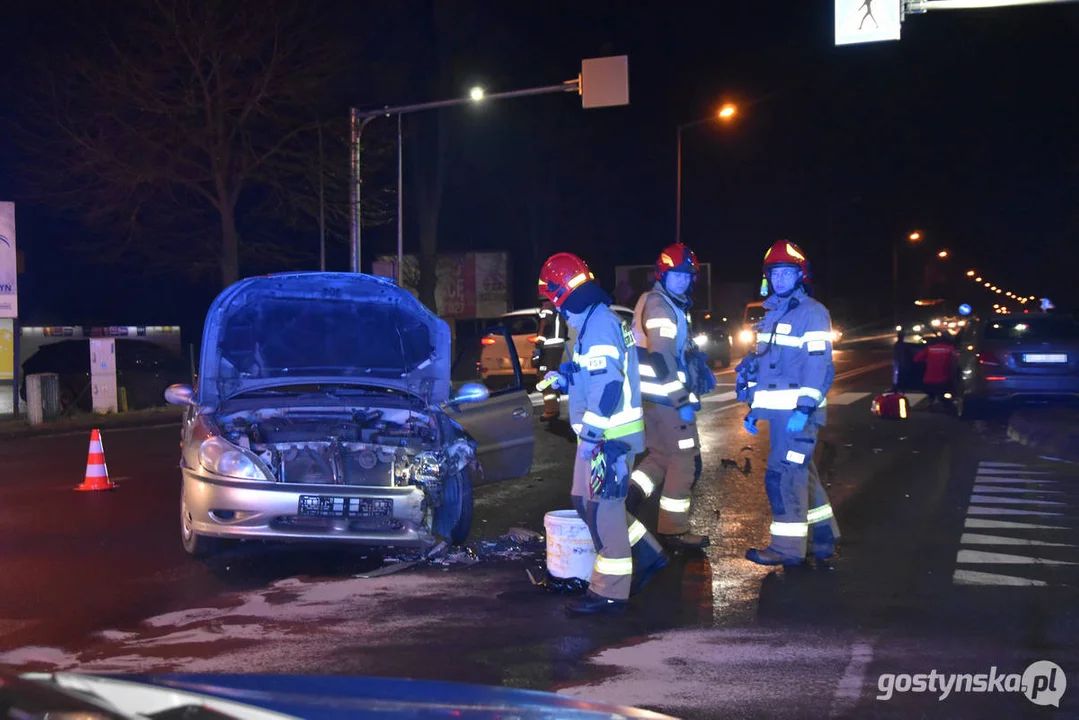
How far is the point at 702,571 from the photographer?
23.6ft

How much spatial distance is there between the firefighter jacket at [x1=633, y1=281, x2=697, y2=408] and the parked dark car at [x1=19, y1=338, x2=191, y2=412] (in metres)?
14.8

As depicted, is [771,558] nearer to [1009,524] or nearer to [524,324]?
[1009,524]

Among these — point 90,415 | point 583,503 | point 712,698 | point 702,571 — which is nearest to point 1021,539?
point 702,571

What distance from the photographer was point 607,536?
6.11 metres

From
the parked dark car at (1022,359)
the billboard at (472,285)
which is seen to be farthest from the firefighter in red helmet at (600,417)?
the billboard at (472,285)

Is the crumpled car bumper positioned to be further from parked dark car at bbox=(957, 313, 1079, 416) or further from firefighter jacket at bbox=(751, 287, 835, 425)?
parked dark car at bbox=(957, 313, 1079, 416)

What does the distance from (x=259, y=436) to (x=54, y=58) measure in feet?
62.9

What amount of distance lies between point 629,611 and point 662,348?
82.4 inches

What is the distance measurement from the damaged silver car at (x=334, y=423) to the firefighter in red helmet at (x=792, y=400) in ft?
6.79

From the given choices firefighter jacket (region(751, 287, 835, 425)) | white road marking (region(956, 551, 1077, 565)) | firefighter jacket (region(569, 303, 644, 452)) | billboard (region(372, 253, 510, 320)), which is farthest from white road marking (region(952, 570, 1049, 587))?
billboard (region(372, 253, 510, 320))

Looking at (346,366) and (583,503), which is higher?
(346,366)

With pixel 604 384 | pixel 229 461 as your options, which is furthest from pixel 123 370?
pixel 604 384

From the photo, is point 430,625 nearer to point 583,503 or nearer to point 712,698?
point 583,503

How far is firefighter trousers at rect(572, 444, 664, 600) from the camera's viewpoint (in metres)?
6.09
